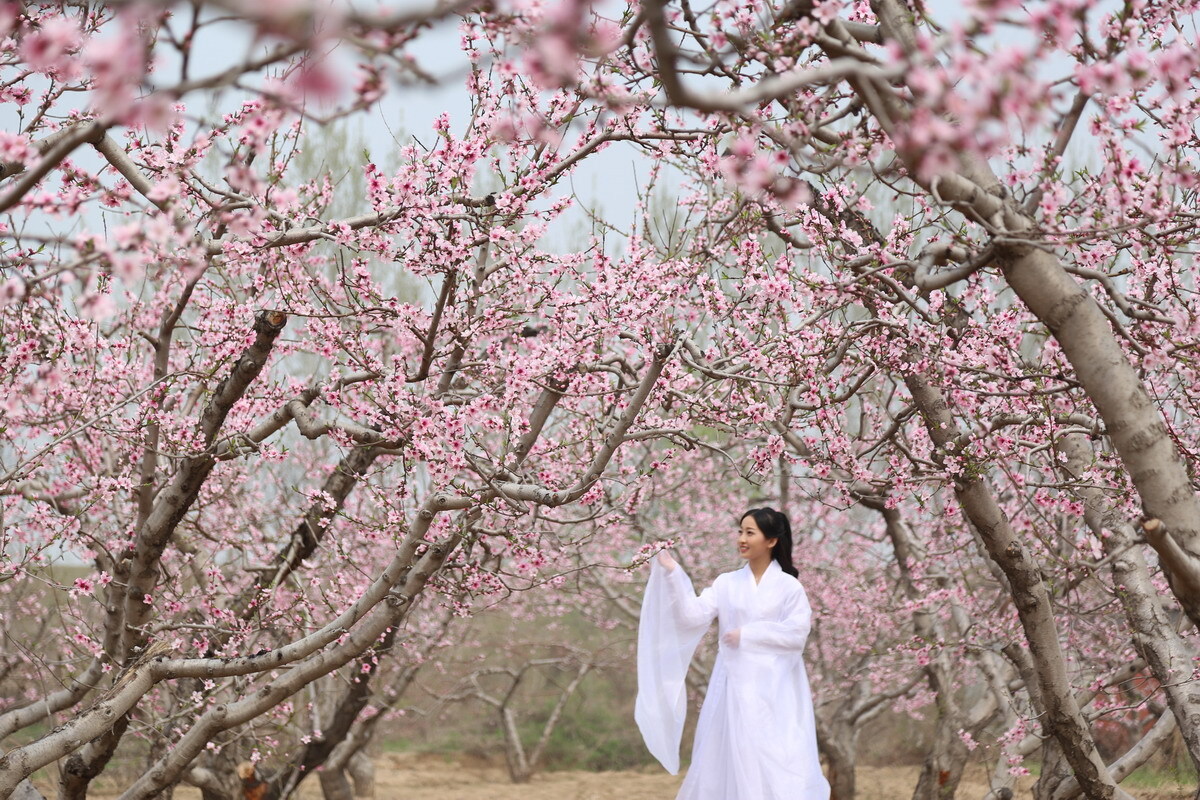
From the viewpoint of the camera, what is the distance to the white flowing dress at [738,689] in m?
4.49

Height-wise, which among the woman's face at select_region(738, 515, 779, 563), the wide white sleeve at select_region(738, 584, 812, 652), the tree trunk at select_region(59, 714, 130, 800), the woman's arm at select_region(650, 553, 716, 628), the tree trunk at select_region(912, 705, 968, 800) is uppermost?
the woman's face at select_region(738, 515, 779, 563)

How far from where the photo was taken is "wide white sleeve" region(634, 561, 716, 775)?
15.6ft

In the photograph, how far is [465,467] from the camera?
400 cm

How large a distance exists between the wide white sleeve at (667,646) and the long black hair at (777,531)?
36 centimetres

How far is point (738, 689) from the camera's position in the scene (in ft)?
15.2

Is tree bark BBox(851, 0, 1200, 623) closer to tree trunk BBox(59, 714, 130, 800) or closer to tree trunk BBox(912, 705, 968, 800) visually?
tree trunk BBox(59, 714, 130, 800)

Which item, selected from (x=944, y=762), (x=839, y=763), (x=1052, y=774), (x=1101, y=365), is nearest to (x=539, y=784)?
(x=839, y=763)

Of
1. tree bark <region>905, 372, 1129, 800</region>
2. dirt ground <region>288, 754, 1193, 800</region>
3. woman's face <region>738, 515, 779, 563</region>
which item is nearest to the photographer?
tree bark <region>905, 372, 1129, 800</region>

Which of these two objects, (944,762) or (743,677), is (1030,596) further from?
(944,762)

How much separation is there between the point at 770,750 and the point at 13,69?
3911 millimetres

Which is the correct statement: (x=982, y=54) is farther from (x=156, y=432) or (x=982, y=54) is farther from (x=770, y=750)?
(x=156, y=432)

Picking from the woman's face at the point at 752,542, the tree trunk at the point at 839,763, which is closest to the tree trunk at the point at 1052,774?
the woman's face at the point at 752,542

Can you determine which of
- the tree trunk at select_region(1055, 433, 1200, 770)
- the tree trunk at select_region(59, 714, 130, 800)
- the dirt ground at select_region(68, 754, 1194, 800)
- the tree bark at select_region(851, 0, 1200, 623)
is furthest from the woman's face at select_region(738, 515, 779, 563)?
the dirt ground at select_region(68, 754, 1194, 800)

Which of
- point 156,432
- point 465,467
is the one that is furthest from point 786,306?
point 156,432
